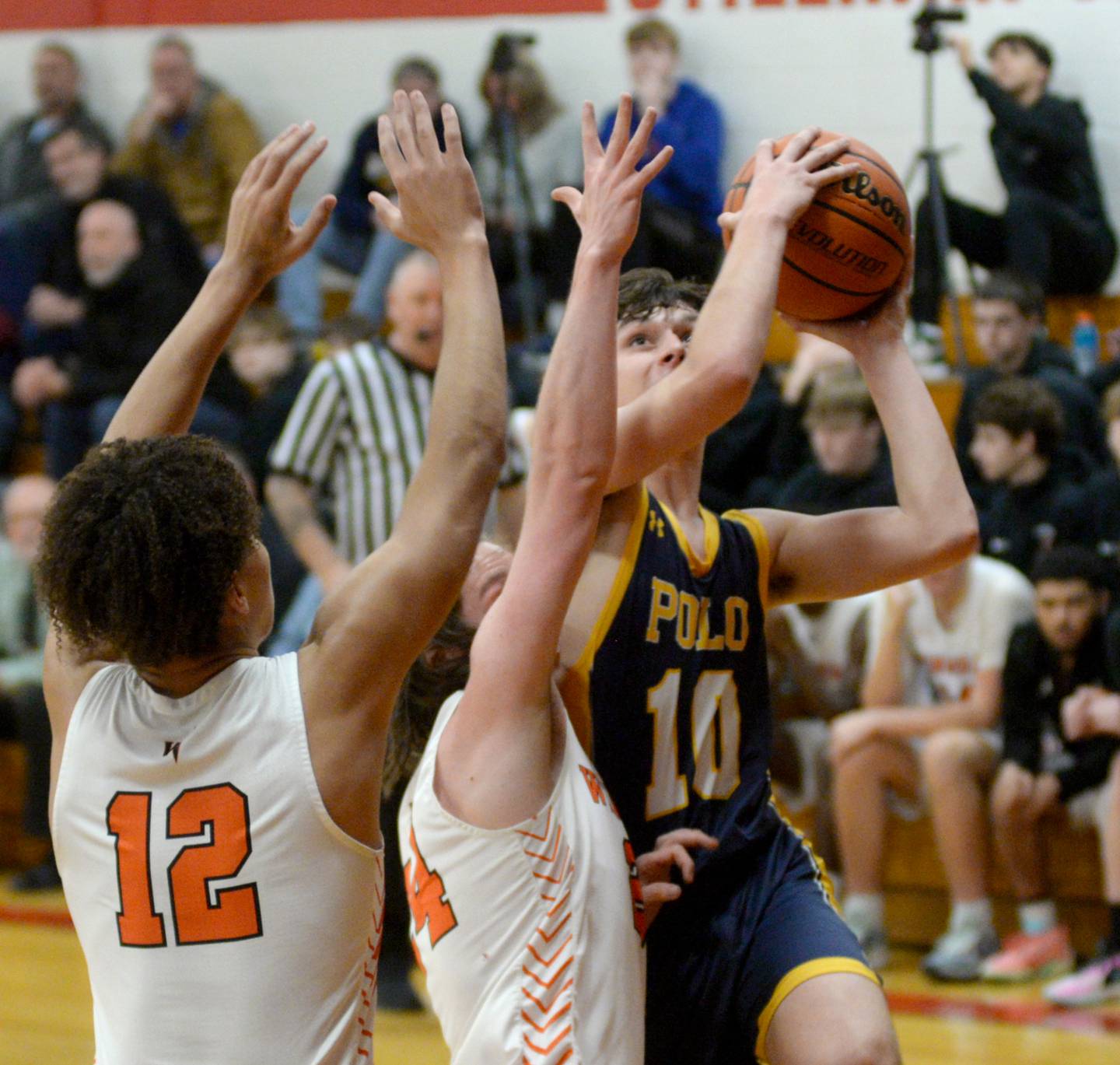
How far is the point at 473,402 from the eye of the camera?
2.09 m

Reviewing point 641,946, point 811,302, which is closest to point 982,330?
point 811,302

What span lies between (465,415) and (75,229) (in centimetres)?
664

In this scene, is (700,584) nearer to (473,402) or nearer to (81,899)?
(473,402)

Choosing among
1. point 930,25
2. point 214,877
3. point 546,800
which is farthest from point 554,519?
point 930,25

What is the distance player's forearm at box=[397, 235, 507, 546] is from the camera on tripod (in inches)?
223

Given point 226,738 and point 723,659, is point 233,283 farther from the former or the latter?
point 723,659

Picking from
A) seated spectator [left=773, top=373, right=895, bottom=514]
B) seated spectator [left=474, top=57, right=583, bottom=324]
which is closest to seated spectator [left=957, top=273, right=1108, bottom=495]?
seated spectator [left=773, top=373, right=895, bottom=514]

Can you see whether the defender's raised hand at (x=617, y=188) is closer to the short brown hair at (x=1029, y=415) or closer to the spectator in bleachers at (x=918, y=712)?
the spectator in bleachers at (x=918, y=712)

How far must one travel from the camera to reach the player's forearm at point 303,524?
19.1 feet

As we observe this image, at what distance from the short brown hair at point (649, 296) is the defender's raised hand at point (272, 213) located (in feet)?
2.21

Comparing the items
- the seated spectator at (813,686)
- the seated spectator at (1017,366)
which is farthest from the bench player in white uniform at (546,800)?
the seated spectator at (1017,366)

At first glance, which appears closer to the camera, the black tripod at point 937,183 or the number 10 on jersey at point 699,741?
the number 10 on jersey at point 699,741

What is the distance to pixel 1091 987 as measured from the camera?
207 inches

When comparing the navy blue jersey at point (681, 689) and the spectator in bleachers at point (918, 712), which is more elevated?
the navy blue jersey at point (681, 689)
